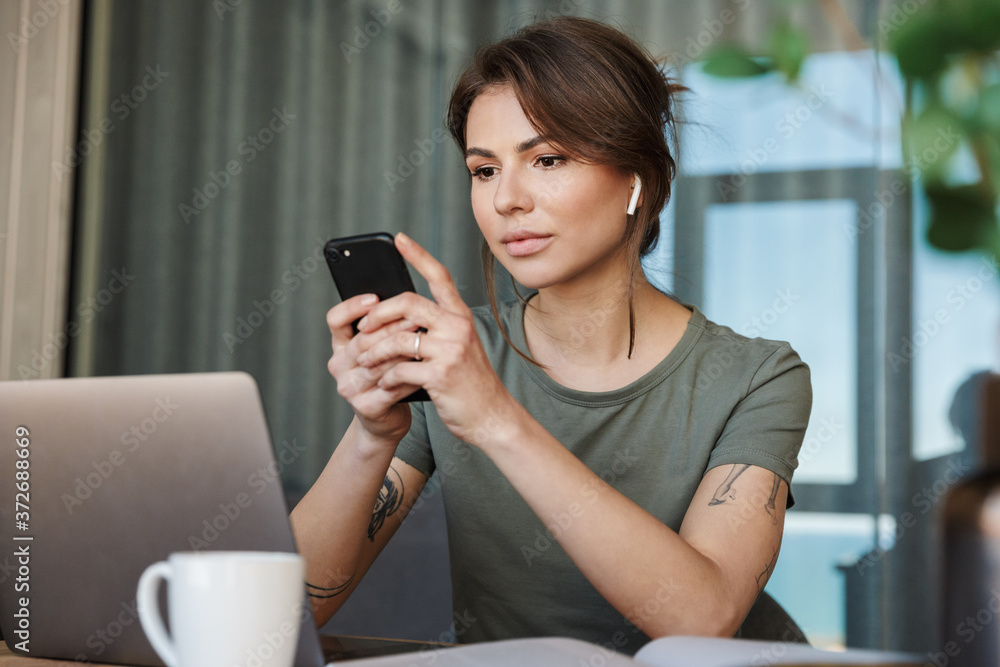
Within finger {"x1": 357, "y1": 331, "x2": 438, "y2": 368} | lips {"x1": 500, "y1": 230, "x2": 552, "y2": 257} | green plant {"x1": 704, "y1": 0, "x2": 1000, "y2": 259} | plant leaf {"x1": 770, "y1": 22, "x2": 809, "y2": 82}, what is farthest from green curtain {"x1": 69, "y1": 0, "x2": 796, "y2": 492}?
green plant {"x1": 704, "y1": 0, "x2": 1000, "y2": 259}

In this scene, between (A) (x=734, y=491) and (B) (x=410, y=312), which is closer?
(B) (x=410, y=312)

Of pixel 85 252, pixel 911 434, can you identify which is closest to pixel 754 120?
pixel 911 434

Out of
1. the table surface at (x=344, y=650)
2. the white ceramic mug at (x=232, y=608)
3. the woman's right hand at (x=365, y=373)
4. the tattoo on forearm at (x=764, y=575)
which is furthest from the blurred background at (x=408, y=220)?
the white ceramic mug at (x=232, y=608)

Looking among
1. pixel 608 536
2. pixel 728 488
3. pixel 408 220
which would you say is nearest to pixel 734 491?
pixel 728 488

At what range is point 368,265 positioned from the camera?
76cm

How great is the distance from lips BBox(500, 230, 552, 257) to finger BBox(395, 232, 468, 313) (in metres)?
0.34

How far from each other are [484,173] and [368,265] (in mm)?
443

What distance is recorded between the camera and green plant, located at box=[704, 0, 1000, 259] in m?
0.39

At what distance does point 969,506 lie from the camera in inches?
12.5

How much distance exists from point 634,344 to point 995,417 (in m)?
0.93

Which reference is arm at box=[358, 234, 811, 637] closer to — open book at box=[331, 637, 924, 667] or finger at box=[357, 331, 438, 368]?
finger at box=[357, 331, 438, 368]

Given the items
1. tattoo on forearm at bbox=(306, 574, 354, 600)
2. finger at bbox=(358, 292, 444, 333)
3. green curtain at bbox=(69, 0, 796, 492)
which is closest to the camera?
finger at bbox=(358, 292, 444, 333)

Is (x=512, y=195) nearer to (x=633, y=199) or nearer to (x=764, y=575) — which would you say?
(x=633, y=199)

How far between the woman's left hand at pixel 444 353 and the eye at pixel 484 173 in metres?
0.41
